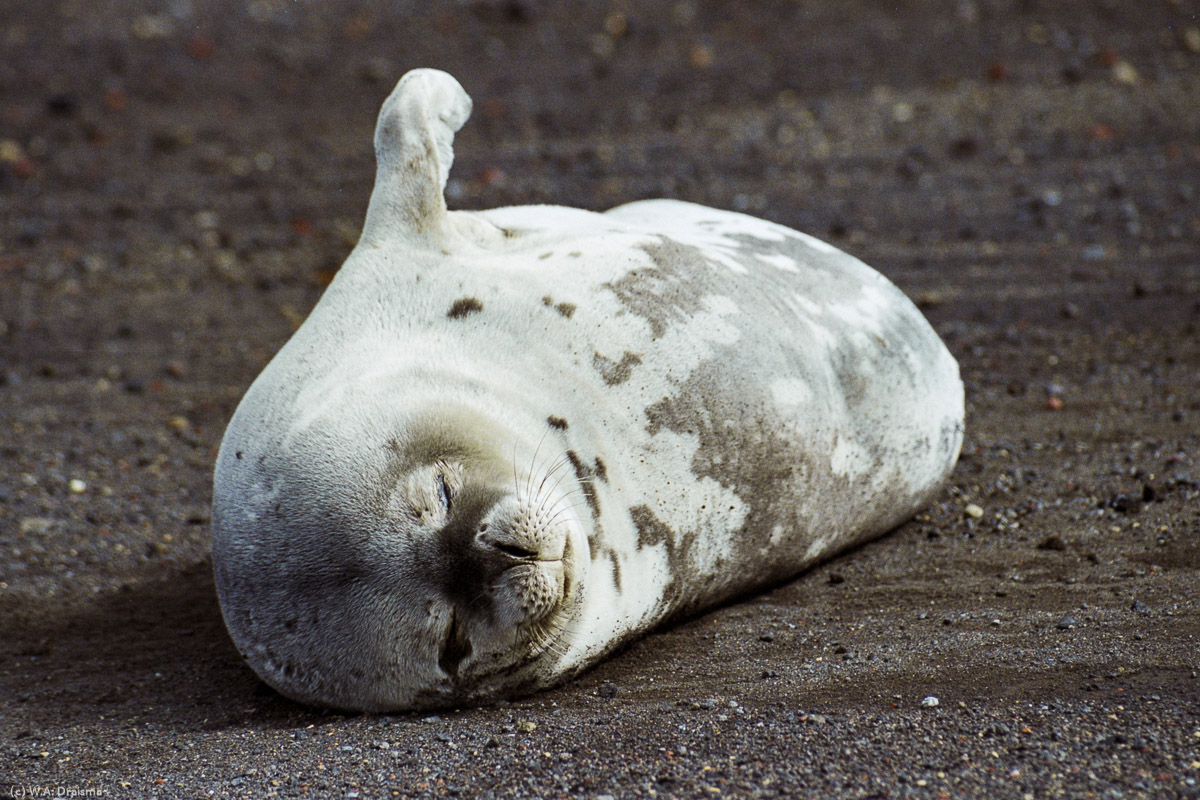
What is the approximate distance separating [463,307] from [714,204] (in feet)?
12.0

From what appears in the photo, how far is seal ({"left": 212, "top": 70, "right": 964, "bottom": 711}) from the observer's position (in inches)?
106

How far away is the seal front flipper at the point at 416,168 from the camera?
344cm

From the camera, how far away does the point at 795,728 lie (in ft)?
8.95

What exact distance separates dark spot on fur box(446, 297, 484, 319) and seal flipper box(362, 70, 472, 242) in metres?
0.28

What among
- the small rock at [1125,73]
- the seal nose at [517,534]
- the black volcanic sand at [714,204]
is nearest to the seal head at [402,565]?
the seal nose at [517,534]

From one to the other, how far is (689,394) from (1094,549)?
53.2 inches

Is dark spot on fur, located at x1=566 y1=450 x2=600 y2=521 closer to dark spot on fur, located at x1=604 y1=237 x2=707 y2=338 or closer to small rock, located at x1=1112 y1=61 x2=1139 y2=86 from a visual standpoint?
dark spot on fur, located at x1=604 y1=237 x2=707 y2=338

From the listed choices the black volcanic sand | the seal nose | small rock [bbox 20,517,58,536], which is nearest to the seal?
the seal nose

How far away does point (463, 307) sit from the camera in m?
3.20

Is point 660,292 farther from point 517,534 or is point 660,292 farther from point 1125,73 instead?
point 1125,73

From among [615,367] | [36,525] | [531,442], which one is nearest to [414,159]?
[615,367]

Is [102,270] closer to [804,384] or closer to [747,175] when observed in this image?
[747,175]

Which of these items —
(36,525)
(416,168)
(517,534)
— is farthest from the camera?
(36,525)

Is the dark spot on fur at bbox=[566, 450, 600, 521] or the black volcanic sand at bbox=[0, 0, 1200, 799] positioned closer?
the black volcanic sand at bbox=[0, 0, 1200, 799]
